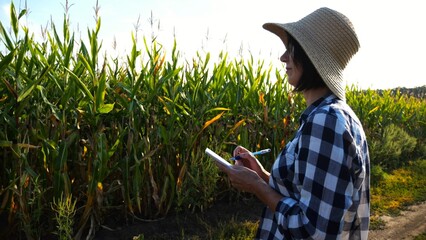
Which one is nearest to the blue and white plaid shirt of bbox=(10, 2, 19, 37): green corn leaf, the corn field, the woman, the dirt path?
the woman

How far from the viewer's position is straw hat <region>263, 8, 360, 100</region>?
4.83ft

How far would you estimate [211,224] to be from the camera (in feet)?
12.4

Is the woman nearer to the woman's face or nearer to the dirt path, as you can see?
the woman's face

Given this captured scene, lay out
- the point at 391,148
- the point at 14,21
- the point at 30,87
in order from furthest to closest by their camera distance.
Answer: the point at 391,148, the point at 14,21, the point at 30,87

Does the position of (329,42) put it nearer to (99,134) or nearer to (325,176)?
(325,176)

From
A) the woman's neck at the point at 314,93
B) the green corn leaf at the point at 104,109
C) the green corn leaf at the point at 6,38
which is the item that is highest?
the green corn leaf at the point at 6,38

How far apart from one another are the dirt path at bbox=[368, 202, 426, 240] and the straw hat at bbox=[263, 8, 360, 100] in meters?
3.33

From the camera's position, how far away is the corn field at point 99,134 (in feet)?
9.37

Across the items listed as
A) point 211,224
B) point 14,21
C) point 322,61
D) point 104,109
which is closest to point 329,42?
point 322,61

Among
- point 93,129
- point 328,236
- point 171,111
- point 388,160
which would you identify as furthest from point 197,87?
point 388,160

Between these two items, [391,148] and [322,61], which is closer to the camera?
[322,61]

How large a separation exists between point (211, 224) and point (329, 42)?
2617 mm

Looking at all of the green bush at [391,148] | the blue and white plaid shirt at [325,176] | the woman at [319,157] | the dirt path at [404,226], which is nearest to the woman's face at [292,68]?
the woman at [319,157]

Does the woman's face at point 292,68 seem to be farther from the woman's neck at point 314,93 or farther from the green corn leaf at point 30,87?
the green corn leaf at point 30,87
